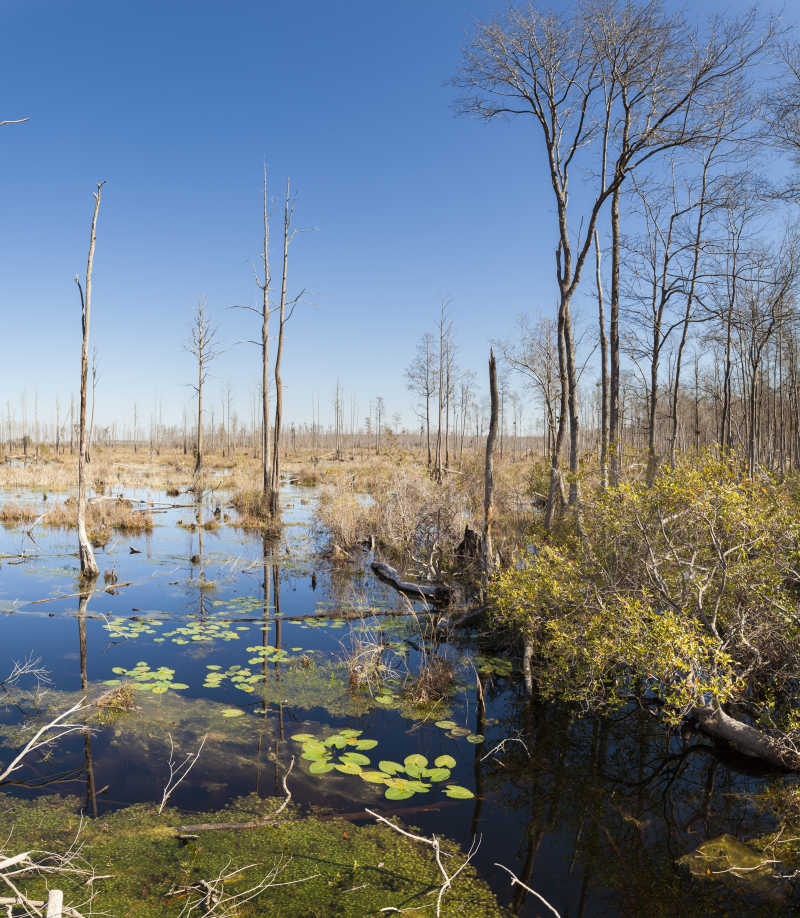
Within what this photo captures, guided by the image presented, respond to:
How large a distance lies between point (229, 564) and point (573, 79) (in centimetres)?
1267

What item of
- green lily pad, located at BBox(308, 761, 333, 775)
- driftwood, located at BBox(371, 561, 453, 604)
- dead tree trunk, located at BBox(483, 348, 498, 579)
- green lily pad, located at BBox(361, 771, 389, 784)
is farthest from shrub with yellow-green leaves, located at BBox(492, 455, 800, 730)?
driftwood, located at BBox(371, 561, 453, 604)

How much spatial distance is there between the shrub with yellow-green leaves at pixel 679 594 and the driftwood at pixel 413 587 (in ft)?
12.8

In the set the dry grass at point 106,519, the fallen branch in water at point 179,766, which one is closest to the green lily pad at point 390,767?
the fallen branch in water at point 179,766

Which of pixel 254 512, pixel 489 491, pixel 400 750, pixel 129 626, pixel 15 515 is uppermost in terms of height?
pixel 489 491

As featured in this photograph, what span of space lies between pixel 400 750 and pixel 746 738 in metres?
3.38

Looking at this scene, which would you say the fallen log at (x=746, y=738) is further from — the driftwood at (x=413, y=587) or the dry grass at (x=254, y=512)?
the dry grass at (x=254, y=512)

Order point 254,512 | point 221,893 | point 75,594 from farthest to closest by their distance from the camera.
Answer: point 254,512
point 75,594
point 221,893

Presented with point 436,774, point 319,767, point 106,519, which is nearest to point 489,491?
point 436,774

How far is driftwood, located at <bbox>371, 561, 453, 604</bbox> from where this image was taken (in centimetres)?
1112

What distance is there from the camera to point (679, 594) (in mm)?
5832

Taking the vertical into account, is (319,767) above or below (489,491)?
below

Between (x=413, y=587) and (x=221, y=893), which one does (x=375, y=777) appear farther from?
(x=413, y=587)

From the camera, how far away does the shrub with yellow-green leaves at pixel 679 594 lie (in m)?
5.21

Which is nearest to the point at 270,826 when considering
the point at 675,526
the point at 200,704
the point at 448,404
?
the point at 200,704
